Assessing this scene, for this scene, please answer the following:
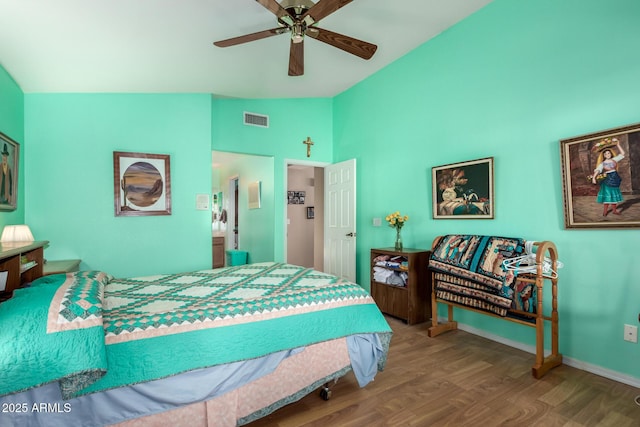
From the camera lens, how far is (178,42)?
2756mm

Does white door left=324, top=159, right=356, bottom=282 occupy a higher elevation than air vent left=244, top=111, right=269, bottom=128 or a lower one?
lower

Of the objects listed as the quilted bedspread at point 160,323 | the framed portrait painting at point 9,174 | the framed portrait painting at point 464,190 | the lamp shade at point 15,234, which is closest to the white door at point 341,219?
the framed portrait painting at point 464,190

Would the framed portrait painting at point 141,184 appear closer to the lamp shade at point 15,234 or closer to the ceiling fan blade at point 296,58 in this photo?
the lamp shade at point 15,234

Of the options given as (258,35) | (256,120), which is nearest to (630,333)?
(258,35)

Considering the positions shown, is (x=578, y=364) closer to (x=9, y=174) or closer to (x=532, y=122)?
(x=532, y=122)

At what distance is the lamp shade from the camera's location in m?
2.59

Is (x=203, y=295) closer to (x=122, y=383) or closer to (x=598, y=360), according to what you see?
(x=122, y=383)

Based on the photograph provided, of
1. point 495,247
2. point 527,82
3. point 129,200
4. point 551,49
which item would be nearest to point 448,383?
point 495,247

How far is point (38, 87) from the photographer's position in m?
3.24

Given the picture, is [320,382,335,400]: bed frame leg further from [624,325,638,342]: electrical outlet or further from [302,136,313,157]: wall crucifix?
[302,136,313,157]: wall crucifix

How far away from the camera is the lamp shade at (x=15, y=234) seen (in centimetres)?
259

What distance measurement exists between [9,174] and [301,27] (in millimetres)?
2796

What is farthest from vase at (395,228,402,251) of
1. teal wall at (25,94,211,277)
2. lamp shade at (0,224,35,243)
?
lamp shade at (0,224,35,243)

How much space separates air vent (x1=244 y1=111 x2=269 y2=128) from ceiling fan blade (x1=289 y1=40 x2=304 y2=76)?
1.98 metres
